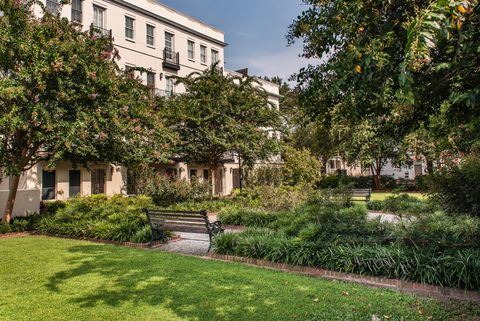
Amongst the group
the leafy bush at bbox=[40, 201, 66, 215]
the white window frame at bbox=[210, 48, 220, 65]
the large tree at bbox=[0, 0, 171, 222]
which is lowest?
the leafy bush at bbox=[40, 201, 66, 215]

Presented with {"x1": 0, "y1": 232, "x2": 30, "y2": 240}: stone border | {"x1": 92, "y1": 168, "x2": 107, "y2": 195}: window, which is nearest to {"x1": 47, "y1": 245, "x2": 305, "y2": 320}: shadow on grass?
{"x1": 0, "y1": 232, "x2": 30, "y2": 240}: stone border

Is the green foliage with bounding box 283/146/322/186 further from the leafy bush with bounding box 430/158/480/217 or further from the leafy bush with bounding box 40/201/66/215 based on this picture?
the leafy bush with bounding box 430/158/480/217

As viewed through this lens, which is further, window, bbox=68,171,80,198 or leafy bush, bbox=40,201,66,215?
window, bbox=68,171,80,198

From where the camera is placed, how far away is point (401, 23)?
326 centimetres

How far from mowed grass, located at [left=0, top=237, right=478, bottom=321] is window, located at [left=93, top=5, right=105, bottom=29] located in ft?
61.3

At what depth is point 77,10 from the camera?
20703 mm

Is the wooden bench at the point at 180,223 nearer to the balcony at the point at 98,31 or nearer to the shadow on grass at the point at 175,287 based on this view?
the shadow on grass at the point at 175,287

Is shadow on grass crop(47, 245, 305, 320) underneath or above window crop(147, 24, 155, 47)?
underneath

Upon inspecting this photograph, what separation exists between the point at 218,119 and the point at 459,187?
13926 mm

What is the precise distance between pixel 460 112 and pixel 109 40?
44.1 ft

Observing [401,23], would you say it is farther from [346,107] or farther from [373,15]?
[346,107]

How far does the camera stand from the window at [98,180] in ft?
67.2

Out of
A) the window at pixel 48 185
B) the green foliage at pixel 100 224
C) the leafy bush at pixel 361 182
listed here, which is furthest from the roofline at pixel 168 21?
the leafy bush at pixel 361 182

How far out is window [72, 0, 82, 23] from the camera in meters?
20.5
